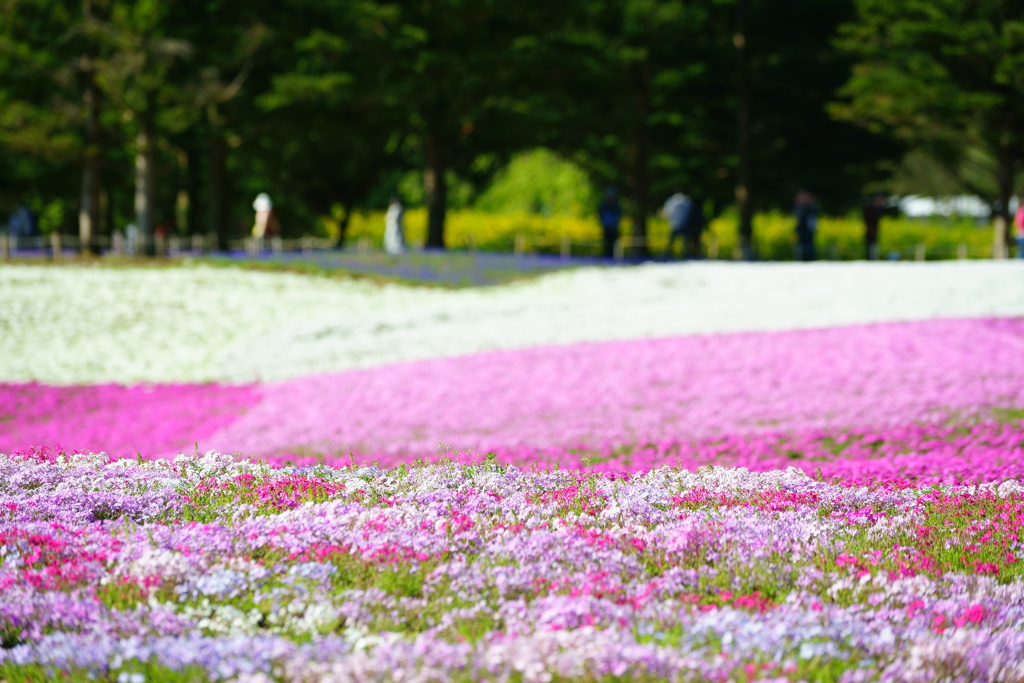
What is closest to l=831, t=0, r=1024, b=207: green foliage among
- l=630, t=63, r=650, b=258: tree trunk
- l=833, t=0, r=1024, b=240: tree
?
l=833, t=0, r=1024, b=240: tree

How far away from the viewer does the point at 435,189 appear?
34438 millimetres

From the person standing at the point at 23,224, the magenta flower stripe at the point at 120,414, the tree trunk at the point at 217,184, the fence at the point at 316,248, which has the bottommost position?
the magenta flower stripe at the point at 120,414

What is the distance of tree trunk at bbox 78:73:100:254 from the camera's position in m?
33.3

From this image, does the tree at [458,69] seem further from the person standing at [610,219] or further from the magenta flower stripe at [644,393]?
the magenta flower stripe at [644,393]

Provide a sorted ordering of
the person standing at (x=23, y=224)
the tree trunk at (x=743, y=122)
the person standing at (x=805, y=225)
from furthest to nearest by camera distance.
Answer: the person standing at (x=23, y=224) < the tree trunk at (x=743, y=122) < the person standing at (x=805, y=225)

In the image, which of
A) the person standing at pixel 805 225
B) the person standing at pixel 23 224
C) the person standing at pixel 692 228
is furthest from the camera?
the person standing at pixel 23 224

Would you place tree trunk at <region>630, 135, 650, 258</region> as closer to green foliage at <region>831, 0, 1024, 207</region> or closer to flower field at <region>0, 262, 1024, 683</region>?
green foliage at <region>831, 0, 1024, 207</region>

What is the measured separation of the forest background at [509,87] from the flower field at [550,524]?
1846cm

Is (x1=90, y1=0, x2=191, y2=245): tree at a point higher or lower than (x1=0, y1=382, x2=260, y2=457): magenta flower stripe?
higher

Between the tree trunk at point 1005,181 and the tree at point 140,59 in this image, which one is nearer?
the tree at point 140,59

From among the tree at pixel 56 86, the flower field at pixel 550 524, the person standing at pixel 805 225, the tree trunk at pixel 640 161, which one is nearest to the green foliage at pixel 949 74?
the person standing at pixel 805 225

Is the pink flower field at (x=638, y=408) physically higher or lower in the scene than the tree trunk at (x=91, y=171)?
lower

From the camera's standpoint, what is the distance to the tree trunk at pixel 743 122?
37.9 meters

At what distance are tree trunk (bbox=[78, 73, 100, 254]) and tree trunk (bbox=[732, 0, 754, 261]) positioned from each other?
22.0 metres
